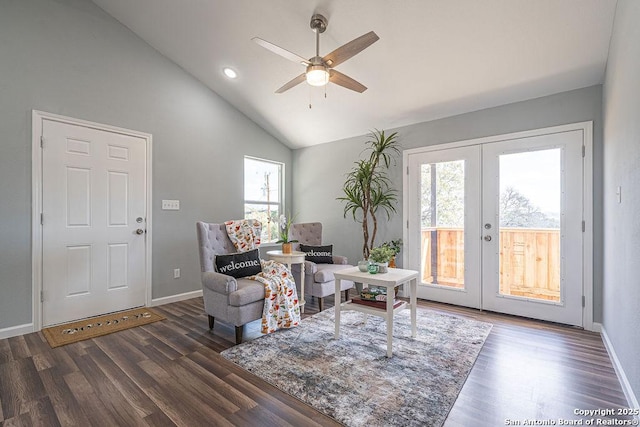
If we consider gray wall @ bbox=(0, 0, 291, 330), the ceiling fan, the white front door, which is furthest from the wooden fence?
the white front door

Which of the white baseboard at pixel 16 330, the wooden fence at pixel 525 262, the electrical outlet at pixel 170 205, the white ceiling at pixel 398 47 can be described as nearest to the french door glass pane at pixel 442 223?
the wooden fence at pixel 525 262

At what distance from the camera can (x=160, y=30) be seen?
11.9 ft

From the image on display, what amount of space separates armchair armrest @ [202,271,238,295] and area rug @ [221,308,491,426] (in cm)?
50

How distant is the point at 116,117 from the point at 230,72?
1491 millimetres

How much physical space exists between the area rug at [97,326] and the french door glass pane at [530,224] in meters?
4.00

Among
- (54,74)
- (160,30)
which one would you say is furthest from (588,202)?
(54,74)

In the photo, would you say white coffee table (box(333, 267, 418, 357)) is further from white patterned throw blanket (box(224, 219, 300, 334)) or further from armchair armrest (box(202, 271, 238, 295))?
armchair armrest (box(202, 271, 238, 295))

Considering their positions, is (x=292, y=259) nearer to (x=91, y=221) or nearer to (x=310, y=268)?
(x=310, y=268)

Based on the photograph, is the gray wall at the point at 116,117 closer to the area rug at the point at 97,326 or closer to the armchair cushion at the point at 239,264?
the area rug at the point at 97,326

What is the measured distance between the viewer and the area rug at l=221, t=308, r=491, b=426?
1802mm

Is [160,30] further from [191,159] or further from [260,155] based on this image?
[260,155]

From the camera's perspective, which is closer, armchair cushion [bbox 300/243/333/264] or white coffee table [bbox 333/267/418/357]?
white coffee table [bbox 333/267/418/357]

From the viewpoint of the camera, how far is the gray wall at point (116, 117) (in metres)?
2.89

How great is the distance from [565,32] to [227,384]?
151 inches
